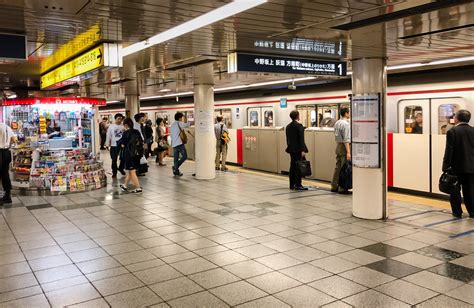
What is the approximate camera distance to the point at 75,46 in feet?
21.1

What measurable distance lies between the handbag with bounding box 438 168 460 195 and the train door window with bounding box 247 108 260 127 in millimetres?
9221

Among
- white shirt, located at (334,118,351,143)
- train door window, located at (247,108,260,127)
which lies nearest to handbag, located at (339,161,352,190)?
white shirt, located at (334,118,351,143)

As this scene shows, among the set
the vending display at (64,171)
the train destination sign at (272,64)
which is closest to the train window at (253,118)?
the vending display at (64,171)

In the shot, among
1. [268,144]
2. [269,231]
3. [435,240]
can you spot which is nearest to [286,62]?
[269,231]

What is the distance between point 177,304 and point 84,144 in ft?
27.2

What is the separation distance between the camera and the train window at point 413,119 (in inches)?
385

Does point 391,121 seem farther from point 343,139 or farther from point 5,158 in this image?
point 5,158

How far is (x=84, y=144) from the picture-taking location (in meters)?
11.0

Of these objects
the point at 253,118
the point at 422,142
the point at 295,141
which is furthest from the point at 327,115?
the point at 295,141

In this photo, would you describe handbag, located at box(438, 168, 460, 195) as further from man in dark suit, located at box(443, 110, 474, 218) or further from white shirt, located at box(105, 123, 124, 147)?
white shirt, located at box(105, 123, 124, 147)

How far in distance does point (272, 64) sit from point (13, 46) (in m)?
3.59

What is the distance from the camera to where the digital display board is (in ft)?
17.1

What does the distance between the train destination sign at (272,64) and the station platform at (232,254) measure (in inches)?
88.1

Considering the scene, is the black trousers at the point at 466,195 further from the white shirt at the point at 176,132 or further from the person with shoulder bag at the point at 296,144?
the white shirt at the point at 176,132
